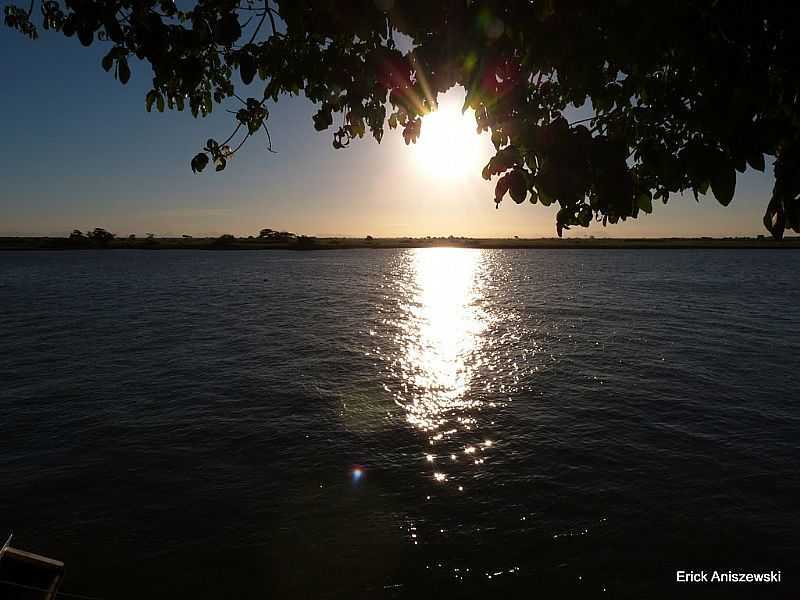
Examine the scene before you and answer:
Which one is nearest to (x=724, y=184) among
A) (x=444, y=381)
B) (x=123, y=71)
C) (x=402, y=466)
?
(x=123, y=71)

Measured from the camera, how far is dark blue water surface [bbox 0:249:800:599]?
8.10m

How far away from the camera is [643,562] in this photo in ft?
26.9

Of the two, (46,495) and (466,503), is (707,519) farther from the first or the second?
(46,495)

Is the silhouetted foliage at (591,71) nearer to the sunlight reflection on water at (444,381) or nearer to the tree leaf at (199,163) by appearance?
the tree leaf at (199,163)

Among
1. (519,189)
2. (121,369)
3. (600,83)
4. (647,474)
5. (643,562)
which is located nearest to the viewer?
(519,189)

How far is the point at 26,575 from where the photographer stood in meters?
6.41

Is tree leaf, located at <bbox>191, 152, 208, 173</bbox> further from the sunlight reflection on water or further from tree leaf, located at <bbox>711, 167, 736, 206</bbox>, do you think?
the sunlight reflection on water

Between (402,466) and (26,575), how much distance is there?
7.65m

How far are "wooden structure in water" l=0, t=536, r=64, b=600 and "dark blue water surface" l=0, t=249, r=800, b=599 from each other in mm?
1399

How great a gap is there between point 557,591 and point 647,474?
199 inches

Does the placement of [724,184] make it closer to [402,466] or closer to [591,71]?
[591,71]

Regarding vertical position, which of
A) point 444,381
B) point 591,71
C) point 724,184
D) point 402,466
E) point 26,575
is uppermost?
point 591,71

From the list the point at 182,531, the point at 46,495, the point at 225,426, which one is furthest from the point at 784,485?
the point at 46,495

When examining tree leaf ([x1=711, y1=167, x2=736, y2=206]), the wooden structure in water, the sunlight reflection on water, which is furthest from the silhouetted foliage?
the sunlight reflection on water
